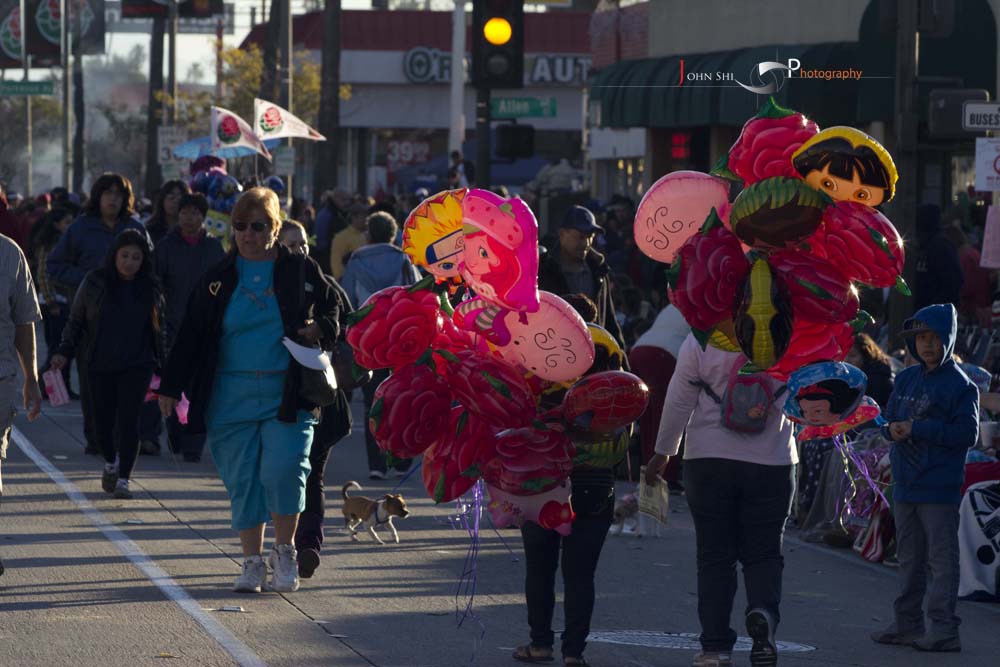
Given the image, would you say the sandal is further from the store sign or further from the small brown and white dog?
the store sign

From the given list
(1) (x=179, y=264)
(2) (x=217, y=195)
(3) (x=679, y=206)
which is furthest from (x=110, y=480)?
(3) (x=679, y=206)

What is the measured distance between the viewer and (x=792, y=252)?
7250mm

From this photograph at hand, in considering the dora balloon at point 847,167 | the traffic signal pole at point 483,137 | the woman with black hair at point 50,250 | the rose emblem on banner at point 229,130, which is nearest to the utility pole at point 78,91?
the rose emblem on banner at point 229,130

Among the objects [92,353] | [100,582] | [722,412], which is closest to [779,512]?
[722,412]

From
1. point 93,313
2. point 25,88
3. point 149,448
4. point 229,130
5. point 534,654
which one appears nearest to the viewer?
point 534,654

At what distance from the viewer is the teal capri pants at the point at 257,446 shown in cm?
934

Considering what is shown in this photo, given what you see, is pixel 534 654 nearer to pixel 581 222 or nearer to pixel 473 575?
pixel 473 575

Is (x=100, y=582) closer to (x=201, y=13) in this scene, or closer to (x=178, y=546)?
(x=178, y=546)

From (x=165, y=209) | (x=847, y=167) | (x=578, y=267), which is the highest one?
→ (x=847, y=167)

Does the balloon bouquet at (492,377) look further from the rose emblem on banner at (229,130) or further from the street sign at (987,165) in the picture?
the rose emblem on banner at (229,130)

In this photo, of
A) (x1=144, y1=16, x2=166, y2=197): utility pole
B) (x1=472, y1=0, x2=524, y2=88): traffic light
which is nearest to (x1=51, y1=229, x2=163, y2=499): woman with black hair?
(x1=472, y1=0, x2=524, y2=88): traffic light

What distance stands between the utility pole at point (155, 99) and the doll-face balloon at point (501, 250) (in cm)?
3382

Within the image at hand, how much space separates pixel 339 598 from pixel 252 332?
1.42 m

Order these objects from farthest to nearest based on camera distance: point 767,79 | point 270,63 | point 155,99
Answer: point 155,99 < point 270,63 < point 767,79
